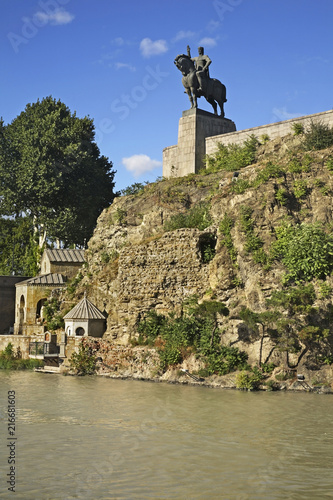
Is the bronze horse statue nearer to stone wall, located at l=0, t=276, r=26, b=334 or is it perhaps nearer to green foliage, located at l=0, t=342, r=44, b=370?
stone wall, located at l=0, t=276, r=26, b=334

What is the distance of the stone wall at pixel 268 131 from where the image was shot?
32528 mm

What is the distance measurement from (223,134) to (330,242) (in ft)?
44.1

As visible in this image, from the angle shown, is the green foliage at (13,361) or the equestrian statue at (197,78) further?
the equestrian statue at (197,78)

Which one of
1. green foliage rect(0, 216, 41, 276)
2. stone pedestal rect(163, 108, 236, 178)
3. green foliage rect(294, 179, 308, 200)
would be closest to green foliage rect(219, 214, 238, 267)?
green foliage rect(294, 179, 308, 200)

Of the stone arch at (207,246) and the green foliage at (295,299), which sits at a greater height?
the stone arch at (207,246)

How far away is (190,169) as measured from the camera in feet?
123

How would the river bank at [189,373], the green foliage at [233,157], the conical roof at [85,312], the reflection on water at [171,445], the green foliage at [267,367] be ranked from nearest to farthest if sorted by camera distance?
1. the reflection on water at [171,445]
2. the river bank at [189,373]
3. the green foliage at [267,367]
4. the conical roof at [85,312]
5. the green foliage at [233,157]

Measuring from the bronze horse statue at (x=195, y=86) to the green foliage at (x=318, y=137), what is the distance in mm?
7940

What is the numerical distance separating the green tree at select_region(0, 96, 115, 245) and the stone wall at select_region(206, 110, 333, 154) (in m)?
14.8

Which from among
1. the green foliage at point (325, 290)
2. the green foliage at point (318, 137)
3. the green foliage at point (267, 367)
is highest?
the green foliage at point (318, 137)

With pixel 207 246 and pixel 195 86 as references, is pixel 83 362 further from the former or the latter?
pixel 195 86

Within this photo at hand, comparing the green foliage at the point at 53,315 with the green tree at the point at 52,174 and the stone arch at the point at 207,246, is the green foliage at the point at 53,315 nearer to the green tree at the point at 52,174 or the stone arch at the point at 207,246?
the stone arch at the point at 207,246

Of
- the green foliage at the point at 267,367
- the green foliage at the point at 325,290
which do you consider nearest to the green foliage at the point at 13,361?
the green foliage at the point at 267,367

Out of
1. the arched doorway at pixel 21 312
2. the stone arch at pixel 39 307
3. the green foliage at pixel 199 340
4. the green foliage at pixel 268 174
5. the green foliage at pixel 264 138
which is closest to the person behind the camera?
the green foliage at pixel 199 340
